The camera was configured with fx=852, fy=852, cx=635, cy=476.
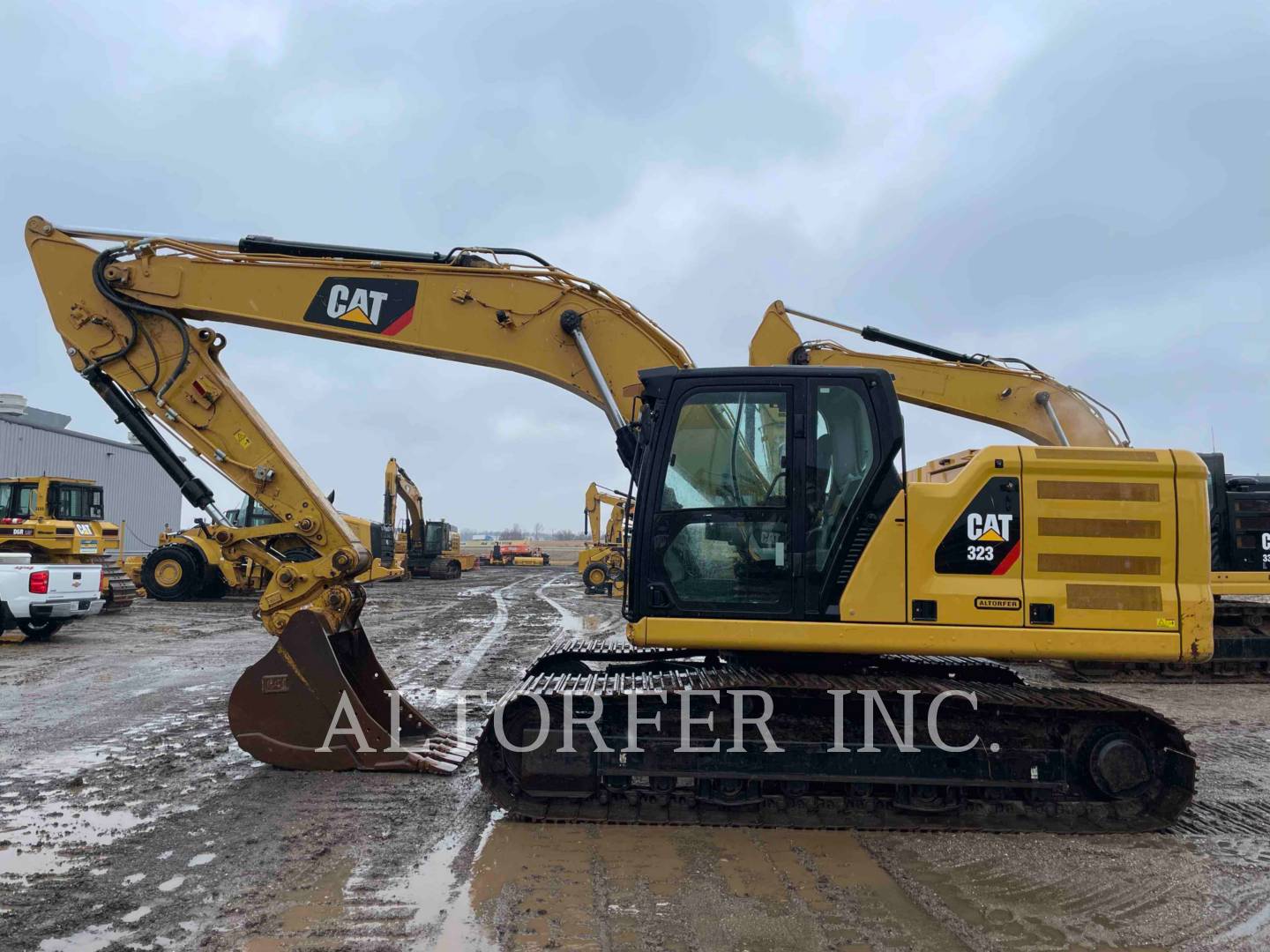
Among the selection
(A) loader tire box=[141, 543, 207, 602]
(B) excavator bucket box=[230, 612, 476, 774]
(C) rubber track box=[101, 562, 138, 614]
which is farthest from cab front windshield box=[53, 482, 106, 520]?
(B) excavator bucket box=[230, 612, 476, 774]

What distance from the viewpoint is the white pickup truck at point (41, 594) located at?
12.8 meters

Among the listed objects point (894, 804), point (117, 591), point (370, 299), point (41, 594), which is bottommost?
point (894, 804)

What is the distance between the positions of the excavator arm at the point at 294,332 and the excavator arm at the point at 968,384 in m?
4.24

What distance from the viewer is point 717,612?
191 inches

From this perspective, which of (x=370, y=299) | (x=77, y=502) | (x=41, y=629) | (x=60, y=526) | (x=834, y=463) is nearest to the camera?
(x=834, y=463)

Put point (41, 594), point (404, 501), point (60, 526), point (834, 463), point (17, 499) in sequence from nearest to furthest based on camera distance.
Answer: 1. point (834, 463)
2. point (41, 594)
3. point (60, 526)
4. point (17, 499)
5. point (404, 501)

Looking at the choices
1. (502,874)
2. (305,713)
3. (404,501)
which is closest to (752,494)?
(502,874)

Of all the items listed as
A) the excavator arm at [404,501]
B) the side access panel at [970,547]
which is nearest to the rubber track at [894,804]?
the side access panel at [970,547]

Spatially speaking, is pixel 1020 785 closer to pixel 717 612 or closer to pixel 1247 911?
pixel 1247 911

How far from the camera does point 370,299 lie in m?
6.20

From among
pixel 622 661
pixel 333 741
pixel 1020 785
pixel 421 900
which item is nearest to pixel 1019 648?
pixel 1020 785

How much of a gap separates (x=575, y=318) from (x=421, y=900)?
3.80m

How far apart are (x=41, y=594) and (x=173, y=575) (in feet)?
28.3

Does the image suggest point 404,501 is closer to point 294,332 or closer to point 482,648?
point 482,648
